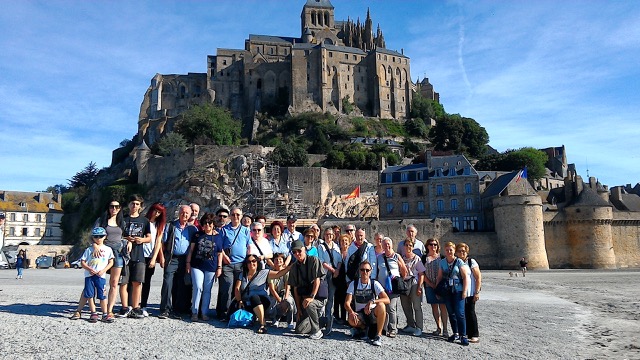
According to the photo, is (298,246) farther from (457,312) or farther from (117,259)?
(117,259)

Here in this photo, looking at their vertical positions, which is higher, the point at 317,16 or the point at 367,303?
the point at 317,16

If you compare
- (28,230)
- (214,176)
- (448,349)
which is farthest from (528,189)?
(28,230)

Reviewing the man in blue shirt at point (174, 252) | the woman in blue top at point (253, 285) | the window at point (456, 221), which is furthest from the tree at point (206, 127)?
the woman in blue top at point (253, 285)

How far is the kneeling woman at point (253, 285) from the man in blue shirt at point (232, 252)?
0.15m

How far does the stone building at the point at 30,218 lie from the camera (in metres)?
61.0

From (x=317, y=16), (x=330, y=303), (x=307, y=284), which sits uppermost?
(x=317, y=16)

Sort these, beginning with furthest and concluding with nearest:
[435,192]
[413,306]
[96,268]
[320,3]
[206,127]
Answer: [320,3], [206,127], [435,192], [413,306], [96,268]

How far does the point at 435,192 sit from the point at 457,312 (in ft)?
111

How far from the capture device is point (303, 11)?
322ft

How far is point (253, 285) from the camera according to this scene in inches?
333

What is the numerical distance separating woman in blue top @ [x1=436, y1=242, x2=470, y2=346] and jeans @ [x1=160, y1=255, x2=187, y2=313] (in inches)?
166

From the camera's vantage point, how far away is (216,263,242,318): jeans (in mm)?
8719

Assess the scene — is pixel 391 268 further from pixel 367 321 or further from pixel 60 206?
pixel 60 206

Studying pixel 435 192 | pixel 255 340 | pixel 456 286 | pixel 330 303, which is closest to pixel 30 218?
pixel 435 192
